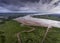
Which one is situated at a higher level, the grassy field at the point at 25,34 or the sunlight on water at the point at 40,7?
the sunlight on water at the point at 40,7

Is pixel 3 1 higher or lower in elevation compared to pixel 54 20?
higher

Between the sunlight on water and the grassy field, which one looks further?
the sunlight on water

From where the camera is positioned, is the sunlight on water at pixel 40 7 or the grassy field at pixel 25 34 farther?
the sunlight on water at pixel 40 7

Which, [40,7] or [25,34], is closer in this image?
[25,34]

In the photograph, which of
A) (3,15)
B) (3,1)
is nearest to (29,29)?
(3,15)

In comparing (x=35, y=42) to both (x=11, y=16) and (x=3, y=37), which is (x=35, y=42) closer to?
(x=3, y=37)

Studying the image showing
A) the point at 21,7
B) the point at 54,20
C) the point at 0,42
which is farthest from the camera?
the point at 21,7

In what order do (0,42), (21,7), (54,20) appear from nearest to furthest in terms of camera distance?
(0,42)
(54,20)
(21,7)

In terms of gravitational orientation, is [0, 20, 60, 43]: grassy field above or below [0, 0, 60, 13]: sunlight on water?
below
